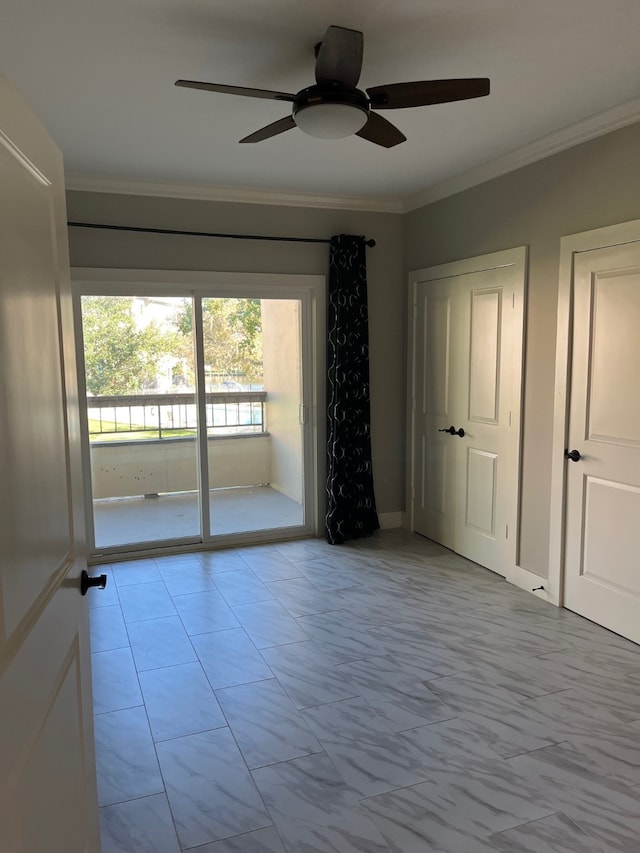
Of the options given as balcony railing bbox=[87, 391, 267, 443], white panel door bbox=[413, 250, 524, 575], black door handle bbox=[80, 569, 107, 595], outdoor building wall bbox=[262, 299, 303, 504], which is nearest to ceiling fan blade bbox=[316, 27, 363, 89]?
black door handle bbox=[80, 569, 107, 595]

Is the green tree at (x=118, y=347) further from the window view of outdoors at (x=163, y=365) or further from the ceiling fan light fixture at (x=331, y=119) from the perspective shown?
the ceiling fan light fixture at (x=331, y=119)

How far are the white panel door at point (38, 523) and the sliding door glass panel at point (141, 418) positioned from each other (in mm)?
2812

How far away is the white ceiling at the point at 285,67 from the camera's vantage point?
2.07m

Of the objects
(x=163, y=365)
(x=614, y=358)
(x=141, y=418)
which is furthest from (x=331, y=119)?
(x=141, y=418)

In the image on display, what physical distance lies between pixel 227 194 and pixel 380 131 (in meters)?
2.06

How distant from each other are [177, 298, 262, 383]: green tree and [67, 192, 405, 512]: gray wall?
29cm

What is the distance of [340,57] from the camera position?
2.01 metres

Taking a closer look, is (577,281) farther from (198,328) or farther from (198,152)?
(198,328)

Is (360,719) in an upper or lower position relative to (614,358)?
lower

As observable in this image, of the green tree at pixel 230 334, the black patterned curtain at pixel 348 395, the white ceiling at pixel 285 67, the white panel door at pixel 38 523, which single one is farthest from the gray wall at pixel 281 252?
the white panel door at pixel 38 523

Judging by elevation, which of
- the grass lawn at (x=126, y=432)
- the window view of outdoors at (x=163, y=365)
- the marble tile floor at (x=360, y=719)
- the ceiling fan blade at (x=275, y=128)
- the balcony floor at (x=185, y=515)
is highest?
the ceiling fan blade at (x=275, y=128)

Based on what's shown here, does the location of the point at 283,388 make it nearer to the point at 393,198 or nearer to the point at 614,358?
the point at 393,198

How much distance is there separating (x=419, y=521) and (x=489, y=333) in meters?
1.73

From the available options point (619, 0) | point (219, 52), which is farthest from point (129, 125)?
point (619, 0)
